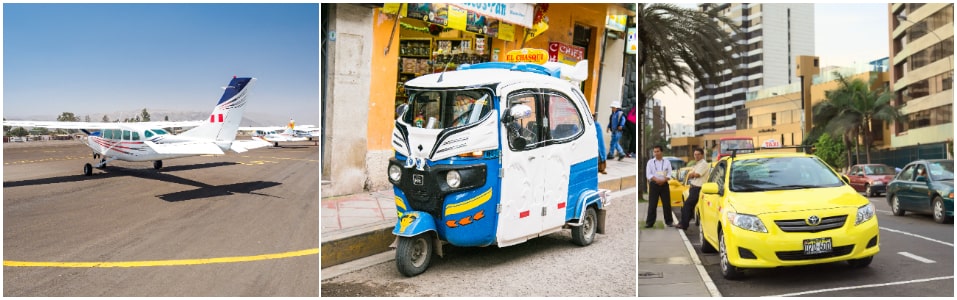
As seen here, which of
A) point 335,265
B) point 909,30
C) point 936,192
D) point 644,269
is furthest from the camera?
point 909,30

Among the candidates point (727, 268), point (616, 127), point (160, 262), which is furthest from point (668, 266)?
point (160, 262)

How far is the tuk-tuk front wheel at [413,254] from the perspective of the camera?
135 inches

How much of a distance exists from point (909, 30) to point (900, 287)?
385 cm

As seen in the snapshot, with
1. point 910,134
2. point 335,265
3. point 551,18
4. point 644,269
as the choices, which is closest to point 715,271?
point 644,269

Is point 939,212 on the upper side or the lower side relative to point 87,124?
lower

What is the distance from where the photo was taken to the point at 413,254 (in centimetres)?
350

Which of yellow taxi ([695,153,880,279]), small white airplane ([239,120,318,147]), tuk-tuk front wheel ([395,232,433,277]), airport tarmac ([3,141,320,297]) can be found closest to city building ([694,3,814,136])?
yellow taxi ([695,153,880,279])

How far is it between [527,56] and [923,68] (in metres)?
5.72

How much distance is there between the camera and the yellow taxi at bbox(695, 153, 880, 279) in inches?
162

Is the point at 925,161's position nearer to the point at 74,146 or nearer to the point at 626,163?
the point at 626,163

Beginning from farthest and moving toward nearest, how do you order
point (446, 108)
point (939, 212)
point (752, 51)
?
1. point (752, 51)
2. point (939, 212)
3. point (446, 108)

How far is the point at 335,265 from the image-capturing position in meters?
3.97

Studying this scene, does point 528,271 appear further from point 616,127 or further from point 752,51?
point 752,51

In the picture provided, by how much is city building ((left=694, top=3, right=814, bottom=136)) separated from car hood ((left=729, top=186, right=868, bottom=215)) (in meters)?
0.72
